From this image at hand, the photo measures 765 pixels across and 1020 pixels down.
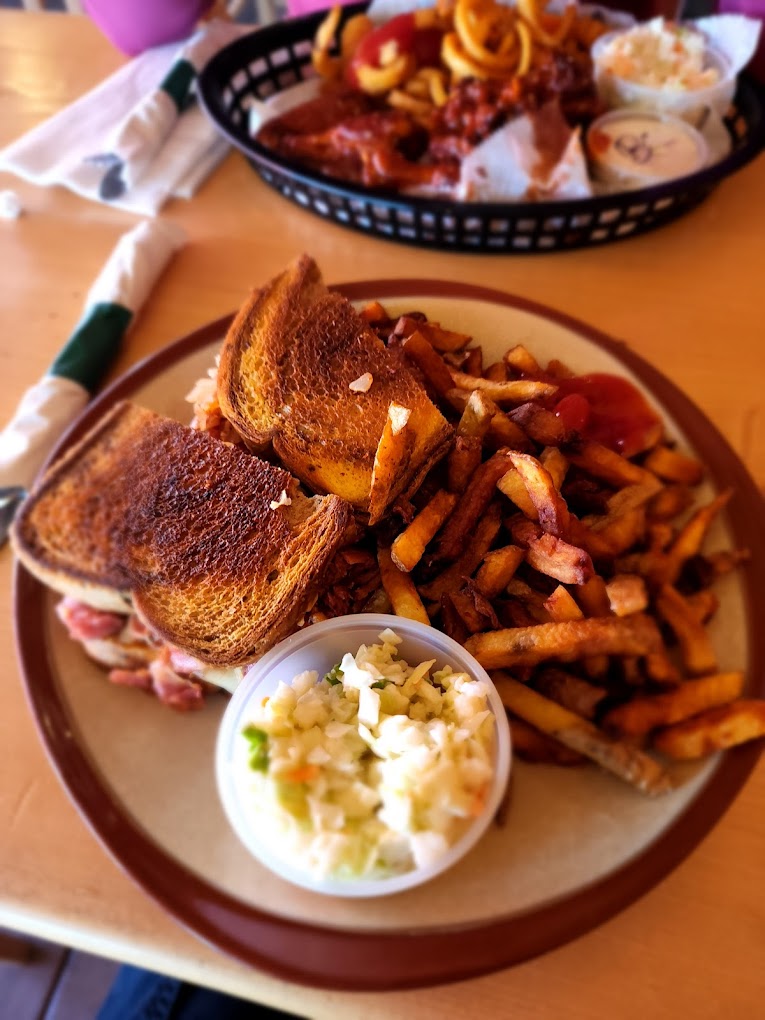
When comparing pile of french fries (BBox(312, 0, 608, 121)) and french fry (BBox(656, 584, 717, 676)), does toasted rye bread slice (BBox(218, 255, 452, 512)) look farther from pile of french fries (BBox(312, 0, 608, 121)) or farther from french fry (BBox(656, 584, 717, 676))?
pile of french fries (BBox(312, 0, 608, 121))

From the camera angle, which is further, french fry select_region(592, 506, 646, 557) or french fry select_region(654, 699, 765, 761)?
french fry select_region(592, 506, 646, 557)

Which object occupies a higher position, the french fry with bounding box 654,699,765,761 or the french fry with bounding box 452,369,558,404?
the french fry with bounding box 452,369,558,404

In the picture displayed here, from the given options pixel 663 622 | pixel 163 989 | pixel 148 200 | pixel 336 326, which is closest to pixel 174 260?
pixel 148 200

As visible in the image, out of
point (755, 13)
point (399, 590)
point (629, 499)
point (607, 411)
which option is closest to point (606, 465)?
point (629, 499)

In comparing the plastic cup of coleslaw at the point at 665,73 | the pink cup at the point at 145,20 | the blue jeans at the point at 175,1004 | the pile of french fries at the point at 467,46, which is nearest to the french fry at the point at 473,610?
the blue jeans at the point at 175,1004

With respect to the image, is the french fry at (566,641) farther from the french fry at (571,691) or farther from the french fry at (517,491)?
the french fry at (517,491)

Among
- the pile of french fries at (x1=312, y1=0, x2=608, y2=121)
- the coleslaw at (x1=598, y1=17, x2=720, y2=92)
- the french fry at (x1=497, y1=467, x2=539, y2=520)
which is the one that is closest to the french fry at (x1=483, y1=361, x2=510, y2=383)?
the french fry at (x1=497, y1=467, x2=539, y2=520)

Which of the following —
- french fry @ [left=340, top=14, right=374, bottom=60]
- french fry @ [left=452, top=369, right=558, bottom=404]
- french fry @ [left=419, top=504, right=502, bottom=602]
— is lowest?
french fry @ [left=419, top=504, right=502, bottom=602]
